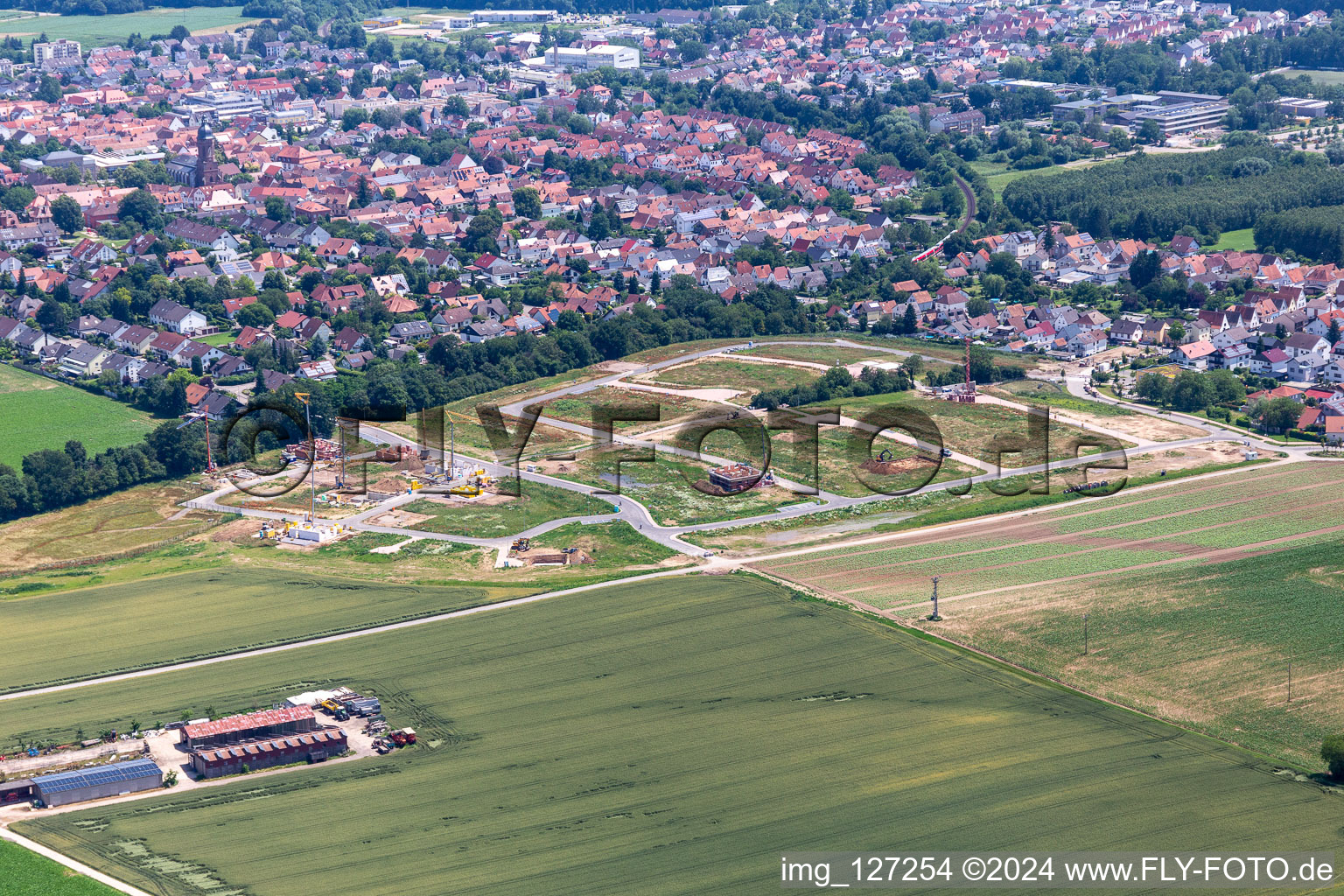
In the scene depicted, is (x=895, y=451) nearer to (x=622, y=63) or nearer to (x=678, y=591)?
(x=678, y=591)

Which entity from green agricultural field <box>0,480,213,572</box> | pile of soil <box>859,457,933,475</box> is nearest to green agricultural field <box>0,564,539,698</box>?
green agricultural field <box>0,480,213,572</box>

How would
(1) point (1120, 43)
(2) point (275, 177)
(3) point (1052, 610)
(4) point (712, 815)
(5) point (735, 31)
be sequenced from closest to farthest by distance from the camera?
1. (4) point (712, 815)
2. (3) point (1052, 610)
3. (2) point (275, 177)
4. (1) point (1120, 43)
5. (5) point (735, 31)

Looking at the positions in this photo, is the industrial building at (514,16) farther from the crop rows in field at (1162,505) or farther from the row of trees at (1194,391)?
the crop rows in field at (1162,505)

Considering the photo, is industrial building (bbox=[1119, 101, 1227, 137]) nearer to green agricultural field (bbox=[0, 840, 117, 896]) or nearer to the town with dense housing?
the town with dense housing

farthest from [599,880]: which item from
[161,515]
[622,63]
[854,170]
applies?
[622,63]

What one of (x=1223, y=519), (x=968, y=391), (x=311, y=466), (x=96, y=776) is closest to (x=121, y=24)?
(x=968, y=391)

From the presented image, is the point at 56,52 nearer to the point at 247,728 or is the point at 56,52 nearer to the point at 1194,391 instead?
the point at 1194,391

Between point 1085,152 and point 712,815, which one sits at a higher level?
point 1085,152
